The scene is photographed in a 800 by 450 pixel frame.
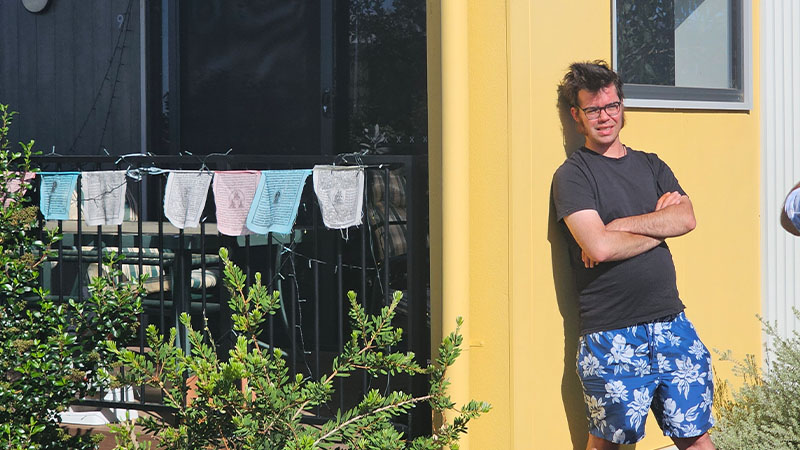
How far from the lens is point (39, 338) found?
12.3 feet

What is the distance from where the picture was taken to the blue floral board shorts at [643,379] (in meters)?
3.52

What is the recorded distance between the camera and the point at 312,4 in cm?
557

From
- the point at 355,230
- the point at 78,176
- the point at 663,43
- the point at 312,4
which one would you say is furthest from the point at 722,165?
the point at 78,176

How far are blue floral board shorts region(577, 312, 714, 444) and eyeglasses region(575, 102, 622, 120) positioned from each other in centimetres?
83

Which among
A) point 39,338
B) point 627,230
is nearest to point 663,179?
point 627,230

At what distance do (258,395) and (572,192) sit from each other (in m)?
1.40

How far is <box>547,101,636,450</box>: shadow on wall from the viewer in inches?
151

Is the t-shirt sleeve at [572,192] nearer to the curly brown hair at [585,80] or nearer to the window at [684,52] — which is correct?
the curly brown hair at [585,80]

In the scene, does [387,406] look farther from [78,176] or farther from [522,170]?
[78,176]

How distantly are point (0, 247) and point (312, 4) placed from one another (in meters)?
2.57

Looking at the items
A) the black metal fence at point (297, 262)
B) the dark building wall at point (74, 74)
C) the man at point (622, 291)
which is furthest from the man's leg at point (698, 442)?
the dark building wall at point (74, 74)

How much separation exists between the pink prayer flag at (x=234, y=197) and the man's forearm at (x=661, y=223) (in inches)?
60.5

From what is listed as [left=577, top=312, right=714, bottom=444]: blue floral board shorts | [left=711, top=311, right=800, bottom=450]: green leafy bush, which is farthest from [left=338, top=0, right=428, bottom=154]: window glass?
[left=711, top=311, right=800, bottom=450]: green leafy bush

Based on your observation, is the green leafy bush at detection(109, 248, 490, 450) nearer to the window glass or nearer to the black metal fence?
the black metal fence
